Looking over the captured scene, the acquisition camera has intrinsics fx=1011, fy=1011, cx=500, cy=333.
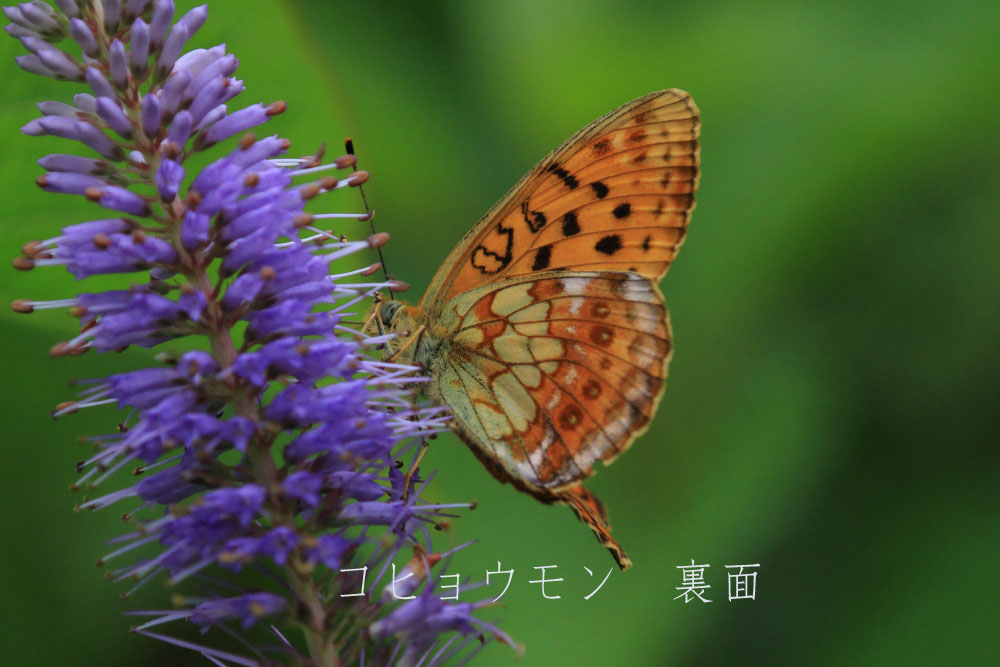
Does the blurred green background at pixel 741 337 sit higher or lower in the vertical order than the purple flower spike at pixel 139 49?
lower

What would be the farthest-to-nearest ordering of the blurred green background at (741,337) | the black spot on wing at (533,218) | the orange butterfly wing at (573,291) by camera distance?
the blurred green background at (741,337) < the black spot on wing at (533,218) < the orange butterfly wing at (573,291)

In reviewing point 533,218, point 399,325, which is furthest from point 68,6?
point 533,218

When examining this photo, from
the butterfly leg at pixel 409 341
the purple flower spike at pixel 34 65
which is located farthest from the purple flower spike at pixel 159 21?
the butterfly leg at pixel 409 341

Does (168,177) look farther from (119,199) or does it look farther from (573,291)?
(573,291)

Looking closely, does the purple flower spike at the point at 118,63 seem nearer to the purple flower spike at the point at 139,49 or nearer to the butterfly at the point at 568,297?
the purple flower spike at the point at 139,49

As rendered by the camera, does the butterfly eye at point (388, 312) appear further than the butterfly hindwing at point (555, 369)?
Yes

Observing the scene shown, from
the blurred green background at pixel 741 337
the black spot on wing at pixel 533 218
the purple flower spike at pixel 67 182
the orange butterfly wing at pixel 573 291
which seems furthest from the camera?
the blurred green background at pixel 741 337

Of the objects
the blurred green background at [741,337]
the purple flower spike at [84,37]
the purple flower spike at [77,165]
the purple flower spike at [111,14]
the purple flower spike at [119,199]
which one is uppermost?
the purple flower spike at [111,14]
